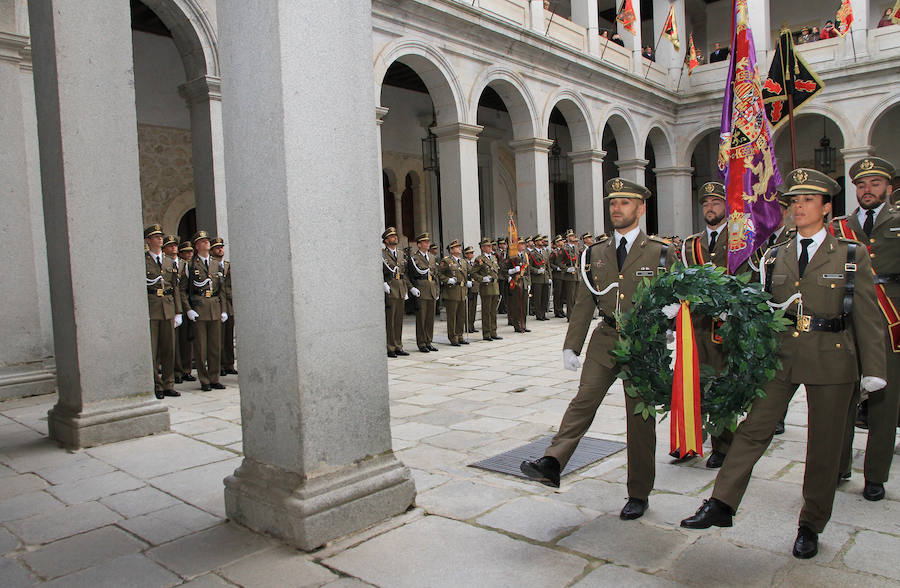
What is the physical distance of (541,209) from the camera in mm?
17562

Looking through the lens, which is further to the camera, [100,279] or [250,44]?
[100,279]

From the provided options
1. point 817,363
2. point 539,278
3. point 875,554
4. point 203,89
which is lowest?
point 875,554

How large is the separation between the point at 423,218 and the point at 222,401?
516 inches

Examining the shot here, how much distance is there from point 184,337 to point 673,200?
18457mm

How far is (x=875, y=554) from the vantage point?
3033mm

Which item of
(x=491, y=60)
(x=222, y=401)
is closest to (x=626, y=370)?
(x=222, y=401)

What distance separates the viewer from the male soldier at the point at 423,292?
35.3 feet

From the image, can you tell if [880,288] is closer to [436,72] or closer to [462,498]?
[462,498]

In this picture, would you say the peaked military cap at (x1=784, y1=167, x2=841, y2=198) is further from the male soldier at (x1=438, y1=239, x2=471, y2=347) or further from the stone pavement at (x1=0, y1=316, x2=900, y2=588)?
the male soldier at (x1=438, y1=239, x2=471, y2=347)

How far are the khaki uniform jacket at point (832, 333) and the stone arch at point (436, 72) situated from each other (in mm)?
11116

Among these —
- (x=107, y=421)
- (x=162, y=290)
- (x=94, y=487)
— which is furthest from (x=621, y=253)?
(x=162, y=290)

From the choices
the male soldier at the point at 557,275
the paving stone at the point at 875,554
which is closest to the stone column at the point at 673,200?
the male soldier at the point at 557,275

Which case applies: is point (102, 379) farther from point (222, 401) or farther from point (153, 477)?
point (222, 401)

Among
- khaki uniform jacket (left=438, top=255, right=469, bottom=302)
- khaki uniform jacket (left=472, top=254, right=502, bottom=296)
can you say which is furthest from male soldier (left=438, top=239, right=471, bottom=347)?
khaki uniform jacket (left=472, top=254, right=502, bottom=296)
